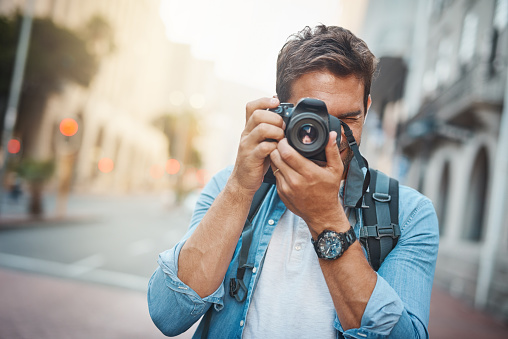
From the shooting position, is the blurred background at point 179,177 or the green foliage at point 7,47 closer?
the blurred background at point 179,177

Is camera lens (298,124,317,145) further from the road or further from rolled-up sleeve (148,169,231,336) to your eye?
the road

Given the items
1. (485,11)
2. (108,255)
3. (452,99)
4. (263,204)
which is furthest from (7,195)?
(263,204)

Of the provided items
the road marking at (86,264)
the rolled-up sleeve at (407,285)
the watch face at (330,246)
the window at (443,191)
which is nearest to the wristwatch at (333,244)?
the watch face at (330,246)

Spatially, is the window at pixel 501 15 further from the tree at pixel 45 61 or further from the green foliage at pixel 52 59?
the green foliage at pixel 52 59

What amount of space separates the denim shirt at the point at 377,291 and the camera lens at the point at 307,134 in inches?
13.9

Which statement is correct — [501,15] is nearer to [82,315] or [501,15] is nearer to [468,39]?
[468,39]

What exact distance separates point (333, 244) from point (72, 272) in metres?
7.32

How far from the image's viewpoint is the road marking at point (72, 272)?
721cm

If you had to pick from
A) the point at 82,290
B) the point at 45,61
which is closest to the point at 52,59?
the point at 45,61

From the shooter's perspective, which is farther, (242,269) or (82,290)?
(82,290)

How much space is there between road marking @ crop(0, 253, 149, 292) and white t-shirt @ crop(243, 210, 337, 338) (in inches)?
238

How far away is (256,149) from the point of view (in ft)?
4.19

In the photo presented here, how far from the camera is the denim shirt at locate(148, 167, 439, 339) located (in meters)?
1.18

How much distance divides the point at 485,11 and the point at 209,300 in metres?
11.5
